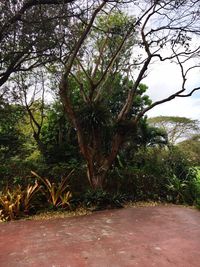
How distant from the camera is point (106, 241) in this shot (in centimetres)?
530

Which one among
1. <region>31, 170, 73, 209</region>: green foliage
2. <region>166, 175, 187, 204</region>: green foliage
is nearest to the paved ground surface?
<region>31, 170, 73, 209</region>: green foliage

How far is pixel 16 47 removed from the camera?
28.8ft

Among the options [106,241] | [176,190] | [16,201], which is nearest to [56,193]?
[16,201]

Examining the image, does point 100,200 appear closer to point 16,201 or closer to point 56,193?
point 56,193

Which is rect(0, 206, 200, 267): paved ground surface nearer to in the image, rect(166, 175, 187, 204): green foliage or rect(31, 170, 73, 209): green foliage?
rect(31, 170, 73, 209): green foliage

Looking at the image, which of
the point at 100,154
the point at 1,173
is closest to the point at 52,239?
the point at 100,154

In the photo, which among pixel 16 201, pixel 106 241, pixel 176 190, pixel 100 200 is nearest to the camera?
pixel 106 241

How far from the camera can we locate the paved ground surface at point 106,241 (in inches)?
172

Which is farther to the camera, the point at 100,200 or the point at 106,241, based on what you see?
the point at 100,200

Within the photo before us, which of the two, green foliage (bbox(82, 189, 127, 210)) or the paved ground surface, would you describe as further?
green foliage (bbox(82, 189, 127, 210))

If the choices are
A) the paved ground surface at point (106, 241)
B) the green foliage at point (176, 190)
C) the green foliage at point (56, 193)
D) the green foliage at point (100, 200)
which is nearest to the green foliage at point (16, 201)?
the green foliage at point (56, 193)

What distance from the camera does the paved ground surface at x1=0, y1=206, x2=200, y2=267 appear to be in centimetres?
438

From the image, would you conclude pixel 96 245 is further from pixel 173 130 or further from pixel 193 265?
pixel 173 130

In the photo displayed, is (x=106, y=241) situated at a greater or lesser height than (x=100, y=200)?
lesser
